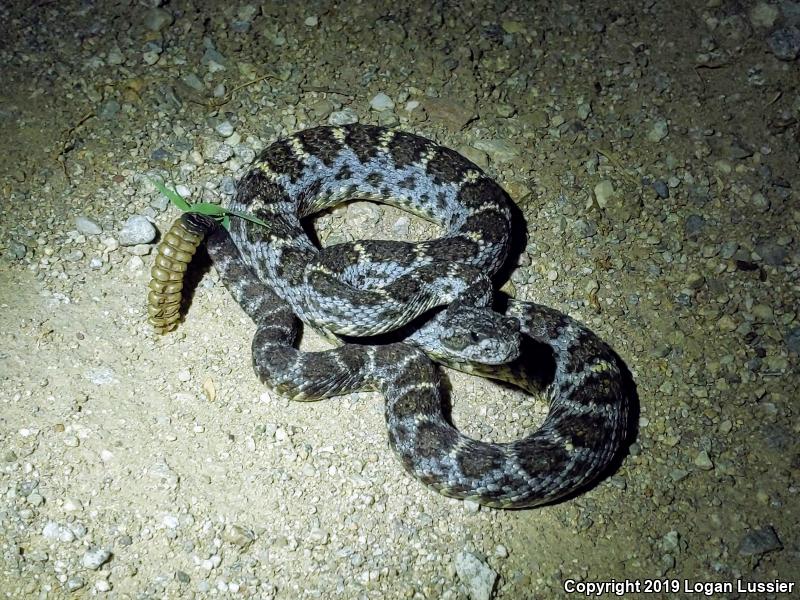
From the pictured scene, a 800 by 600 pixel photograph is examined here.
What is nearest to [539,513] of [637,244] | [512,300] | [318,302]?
[512,300]

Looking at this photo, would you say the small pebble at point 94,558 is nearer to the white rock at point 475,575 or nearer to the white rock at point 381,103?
the white rock at point 475,575

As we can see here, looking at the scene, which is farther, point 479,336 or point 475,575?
point 479,336

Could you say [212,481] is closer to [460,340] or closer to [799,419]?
[460,340]

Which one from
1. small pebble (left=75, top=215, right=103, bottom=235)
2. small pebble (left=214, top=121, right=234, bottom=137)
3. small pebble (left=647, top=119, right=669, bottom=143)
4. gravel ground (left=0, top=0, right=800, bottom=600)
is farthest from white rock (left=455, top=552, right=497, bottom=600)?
small pebble (left=647, top=119, right=669, bottom=143)

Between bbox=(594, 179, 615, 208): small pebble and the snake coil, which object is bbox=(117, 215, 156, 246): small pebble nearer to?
the snake coil

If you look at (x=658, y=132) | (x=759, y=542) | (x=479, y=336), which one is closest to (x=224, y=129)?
(x=479, y=336)

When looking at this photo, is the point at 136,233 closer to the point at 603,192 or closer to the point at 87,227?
the point at 87,227

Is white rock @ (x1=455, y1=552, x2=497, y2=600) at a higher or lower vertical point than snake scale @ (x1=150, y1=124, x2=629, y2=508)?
lower
